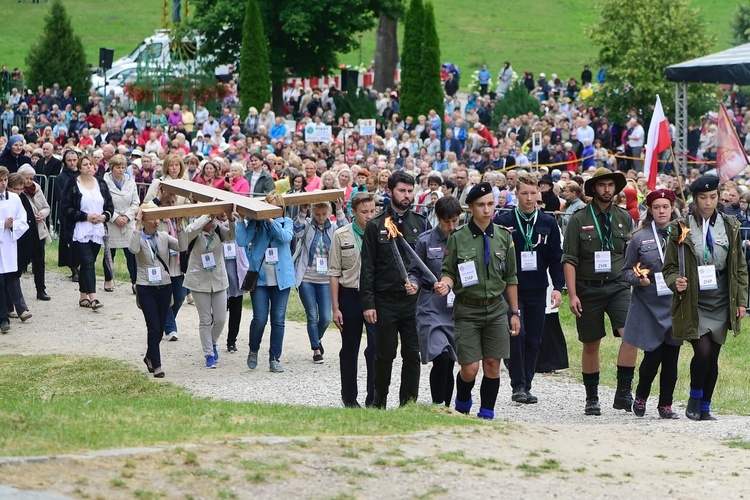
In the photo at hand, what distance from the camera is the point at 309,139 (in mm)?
29016

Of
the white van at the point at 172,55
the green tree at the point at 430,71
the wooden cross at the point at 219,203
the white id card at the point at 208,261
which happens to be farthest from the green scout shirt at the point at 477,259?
the white van at the point at 172,55

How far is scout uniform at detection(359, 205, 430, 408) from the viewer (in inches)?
397

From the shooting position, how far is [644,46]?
37.0 metres

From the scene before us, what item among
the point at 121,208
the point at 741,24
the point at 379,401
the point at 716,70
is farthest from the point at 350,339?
the point at 741,24

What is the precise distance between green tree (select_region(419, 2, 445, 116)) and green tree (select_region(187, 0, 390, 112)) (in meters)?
7.20

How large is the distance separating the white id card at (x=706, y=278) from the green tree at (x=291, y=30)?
34.9 metres

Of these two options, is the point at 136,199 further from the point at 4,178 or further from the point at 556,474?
the point at 556,474

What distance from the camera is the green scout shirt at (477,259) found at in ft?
32.1

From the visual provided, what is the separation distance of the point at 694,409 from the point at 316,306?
180 inches

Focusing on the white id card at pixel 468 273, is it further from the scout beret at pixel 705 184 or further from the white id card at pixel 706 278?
the scout beret at pixel 705 184

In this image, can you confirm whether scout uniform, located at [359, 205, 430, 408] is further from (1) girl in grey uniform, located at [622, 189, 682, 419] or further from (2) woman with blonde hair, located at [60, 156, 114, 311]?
(2) woman with blonde hair, located at [60, 156, 114, 311]

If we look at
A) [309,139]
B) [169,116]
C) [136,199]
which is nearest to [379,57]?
[169,116]

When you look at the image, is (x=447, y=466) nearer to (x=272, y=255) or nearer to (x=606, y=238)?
(x=606, y=238)

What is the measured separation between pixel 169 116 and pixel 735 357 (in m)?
25.5
